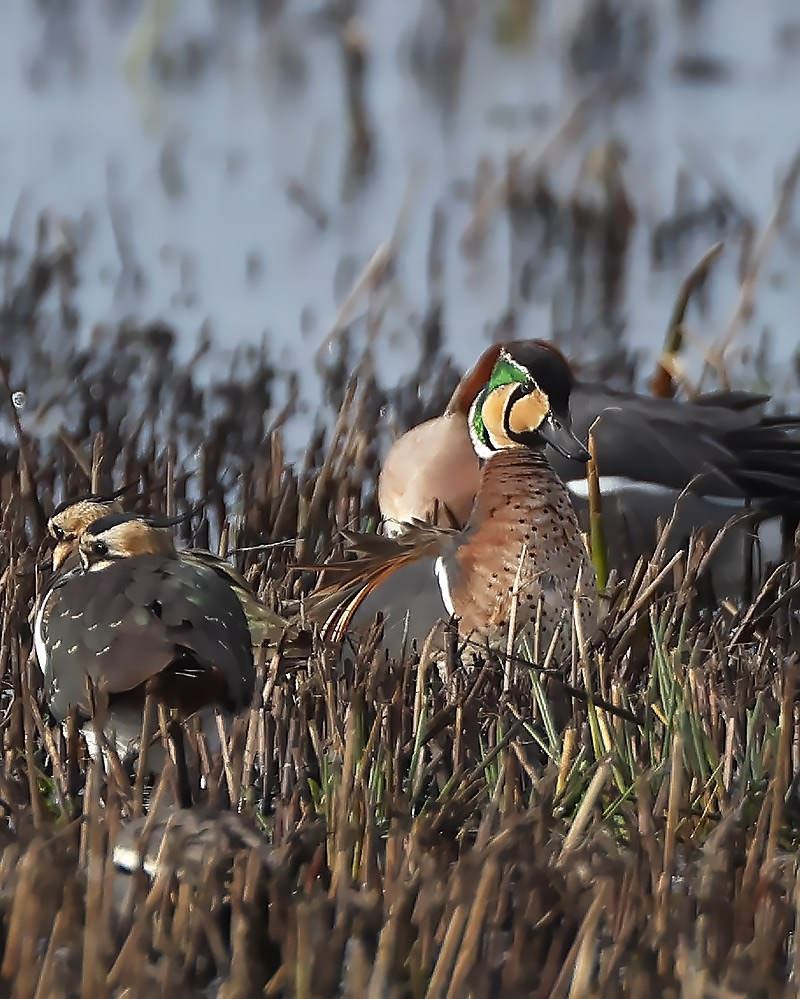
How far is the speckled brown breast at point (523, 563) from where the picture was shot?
393 centimetres

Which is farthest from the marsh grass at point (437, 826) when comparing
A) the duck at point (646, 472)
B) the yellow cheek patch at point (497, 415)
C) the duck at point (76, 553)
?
the yellow cheek patch at point (497, 415)

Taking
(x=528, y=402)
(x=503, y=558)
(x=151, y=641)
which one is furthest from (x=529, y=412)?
(x=151, y=641)

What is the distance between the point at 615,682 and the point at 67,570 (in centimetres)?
107

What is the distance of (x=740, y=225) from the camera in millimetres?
9500

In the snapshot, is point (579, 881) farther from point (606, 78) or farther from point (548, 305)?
point (606, 78)

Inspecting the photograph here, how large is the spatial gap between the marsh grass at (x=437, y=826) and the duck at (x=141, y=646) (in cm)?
8

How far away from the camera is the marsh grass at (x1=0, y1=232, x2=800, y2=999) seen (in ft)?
7.46

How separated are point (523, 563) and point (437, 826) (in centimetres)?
125

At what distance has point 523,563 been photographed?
395 centimetres

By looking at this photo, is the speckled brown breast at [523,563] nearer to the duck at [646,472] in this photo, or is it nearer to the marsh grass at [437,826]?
the marsh grass at [437,826]

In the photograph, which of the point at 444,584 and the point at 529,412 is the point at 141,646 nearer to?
the point at 444,584

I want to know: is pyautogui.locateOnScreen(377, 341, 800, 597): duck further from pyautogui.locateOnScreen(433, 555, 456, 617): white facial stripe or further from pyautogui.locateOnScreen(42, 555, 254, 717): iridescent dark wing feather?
pyautogui.locateOnScreen(42, 555, 254, 717): iridescent dark wing feather

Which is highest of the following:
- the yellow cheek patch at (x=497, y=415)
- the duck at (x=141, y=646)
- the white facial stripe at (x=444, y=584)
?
the yellow cheek patch at (x=497, y=415)

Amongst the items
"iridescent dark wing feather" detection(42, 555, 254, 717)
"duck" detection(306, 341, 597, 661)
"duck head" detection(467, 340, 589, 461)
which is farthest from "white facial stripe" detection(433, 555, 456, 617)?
"iridescent dark wing feather" detection(42, 555, 254, 717)
